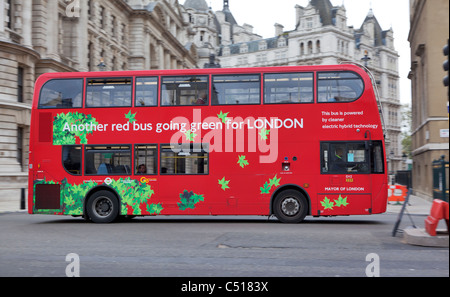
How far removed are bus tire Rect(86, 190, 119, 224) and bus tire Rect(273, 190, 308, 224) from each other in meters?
4.57

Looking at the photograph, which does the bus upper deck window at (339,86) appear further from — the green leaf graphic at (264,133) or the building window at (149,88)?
the building window at (149,88)

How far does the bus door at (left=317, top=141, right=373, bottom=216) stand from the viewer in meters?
14.3

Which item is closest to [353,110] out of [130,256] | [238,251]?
[238,251]

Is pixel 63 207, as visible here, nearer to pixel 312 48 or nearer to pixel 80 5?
pixel 80 5

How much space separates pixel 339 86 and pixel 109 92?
21.2ft

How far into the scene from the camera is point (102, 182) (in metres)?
15.1

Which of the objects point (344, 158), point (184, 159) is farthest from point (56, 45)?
point (344, 158)

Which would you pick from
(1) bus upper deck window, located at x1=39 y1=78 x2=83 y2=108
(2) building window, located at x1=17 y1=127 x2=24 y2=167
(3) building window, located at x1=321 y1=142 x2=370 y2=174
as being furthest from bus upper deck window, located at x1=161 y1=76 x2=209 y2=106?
(2) building window, located at x1=17 y1=127 x2=24 y2=167

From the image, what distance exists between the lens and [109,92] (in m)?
15.2

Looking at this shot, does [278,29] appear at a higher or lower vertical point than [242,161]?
higher

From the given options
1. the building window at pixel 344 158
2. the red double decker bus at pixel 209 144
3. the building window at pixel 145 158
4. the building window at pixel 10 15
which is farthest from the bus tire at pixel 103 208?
the building window at pixel 10 15

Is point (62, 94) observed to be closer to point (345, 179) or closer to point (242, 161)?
point (242, 161)

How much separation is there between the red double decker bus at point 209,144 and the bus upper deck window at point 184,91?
28 millimetres

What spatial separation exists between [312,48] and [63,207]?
88416mm
